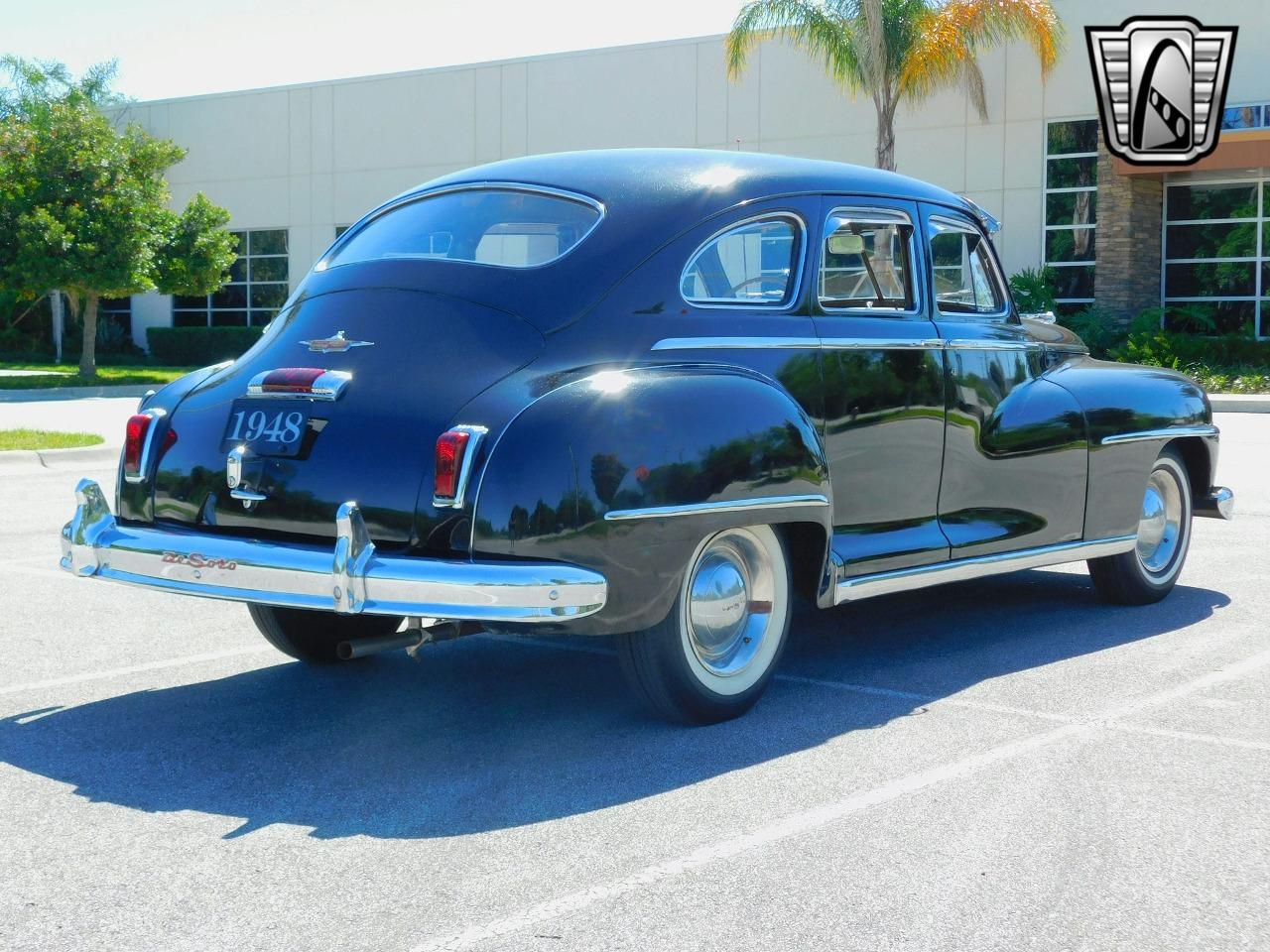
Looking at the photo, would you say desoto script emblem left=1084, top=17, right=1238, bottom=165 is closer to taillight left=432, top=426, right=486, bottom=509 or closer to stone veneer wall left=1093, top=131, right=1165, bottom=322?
stone veneer wall left=1093, top=131, right=1165, bottom=322

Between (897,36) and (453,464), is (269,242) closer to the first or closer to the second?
(897,36)

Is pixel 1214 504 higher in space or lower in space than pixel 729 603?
higher

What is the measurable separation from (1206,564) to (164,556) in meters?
6.00

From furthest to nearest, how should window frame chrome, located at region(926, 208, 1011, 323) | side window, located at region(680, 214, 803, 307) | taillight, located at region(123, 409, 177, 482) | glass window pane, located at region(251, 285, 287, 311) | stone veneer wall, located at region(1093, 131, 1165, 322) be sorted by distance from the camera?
glass window pane, located at region(251, 285, 287, 311), stone veneer wall, located at region(1093, 131, 1165, 322), window frame chrome, located at region(926, 208, 1011, 323), side window, located at region(680, 214, 803, 307), taillight, located at region(123, 409, 177, 482)

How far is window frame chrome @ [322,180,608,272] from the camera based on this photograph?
5004 millimetres

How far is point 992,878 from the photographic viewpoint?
3566 millimetres

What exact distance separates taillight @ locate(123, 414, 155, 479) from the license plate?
382mm

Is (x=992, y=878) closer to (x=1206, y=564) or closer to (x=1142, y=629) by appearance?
(x=1142, y=629)

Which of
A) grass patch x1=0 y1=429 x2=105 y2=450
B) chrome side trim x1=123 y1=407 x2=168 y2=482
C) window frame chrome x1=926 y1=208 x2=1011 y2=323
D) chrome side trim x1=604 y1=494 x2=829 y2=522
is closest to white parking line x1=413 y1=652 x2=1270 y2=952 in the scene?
chrome side trim x1=604 y1=494 x2=829 y2=522

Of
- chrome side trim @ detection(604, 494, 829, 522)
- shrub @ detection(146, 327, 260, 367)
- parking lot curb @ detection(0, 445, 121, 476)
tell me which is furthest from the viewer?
shrub @ detection(146, 327, 260, 367)

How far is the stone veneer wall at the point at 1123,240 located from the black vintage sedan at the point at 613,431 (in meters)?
22.1

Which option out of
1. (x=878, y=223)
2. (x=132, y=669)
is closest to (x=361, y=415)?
(x=132, y=669)

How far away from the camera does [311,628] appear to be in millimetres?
5734

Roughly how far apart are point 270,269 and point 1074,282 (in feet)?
64.9
